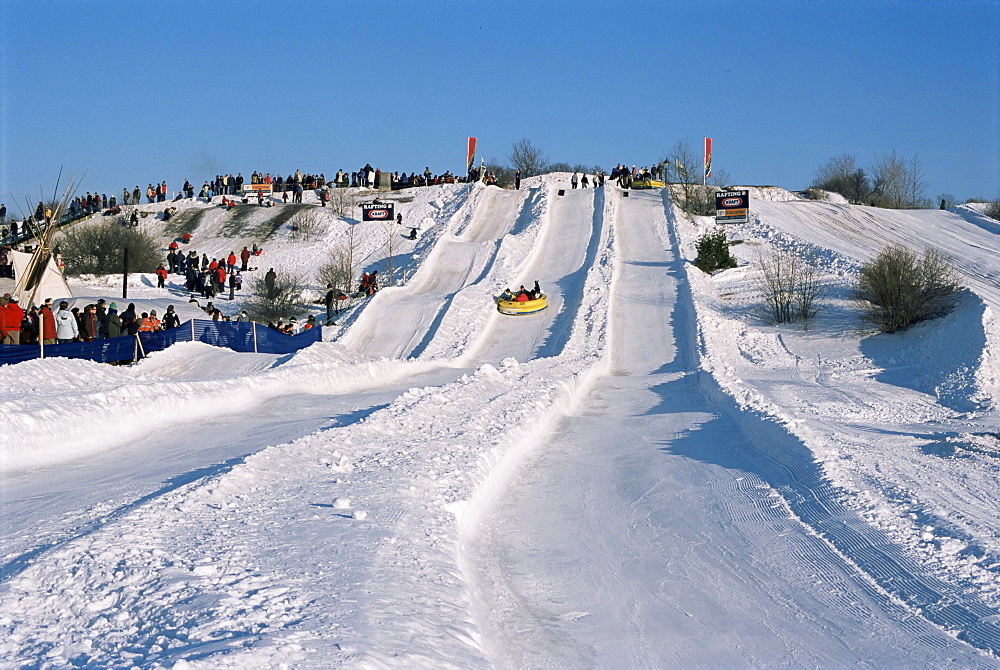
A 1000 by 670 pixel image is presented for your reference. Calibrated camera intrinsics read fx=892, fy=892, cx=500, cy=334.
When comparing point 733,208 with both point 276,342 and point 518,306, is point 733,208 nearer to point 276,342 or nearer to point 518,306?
point 518,306

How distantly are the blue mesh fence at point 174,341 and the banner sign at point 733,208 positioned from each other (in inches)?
899

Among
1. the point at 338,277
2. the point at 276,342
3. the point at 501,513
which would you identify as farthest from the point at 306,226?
the point at 501,513

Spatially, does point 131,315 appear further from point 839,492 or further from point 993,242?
point 993,242

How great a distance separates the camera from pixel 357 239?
47625mm

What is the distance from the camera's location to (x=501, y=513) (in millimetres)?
9750

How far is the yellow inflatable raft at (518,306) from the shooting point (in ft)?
99.0

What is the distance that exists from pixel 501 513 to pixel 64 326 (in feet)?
43.3

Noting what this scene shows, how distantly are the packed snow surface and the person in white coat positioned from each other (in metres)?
1.59

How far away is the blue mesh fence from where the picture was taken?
1709 centimetres

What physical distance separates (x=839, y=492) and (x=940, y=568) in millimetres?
2105

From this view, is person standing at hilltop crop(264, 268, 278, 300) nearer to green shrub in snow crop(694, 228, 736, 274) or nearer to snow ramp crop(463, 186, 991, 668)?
green shrub in snow crop(694, 228, 736, 274)

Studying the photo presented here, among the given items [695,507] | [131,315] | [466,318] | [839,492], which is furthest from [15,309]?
[839,492]

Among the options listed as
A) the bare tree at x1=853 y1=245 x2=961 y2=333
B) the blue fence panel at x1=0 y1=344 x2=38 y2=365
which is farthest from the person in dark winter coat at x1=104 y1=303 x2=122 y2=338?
the bare tree at x1=853 y1=245 x2=961 y2=333

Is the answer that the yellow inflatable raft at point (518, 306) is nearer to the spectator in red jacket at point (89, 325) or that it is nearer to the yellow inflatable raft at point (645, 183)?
the spectator in red jacket at point (89, 325)
